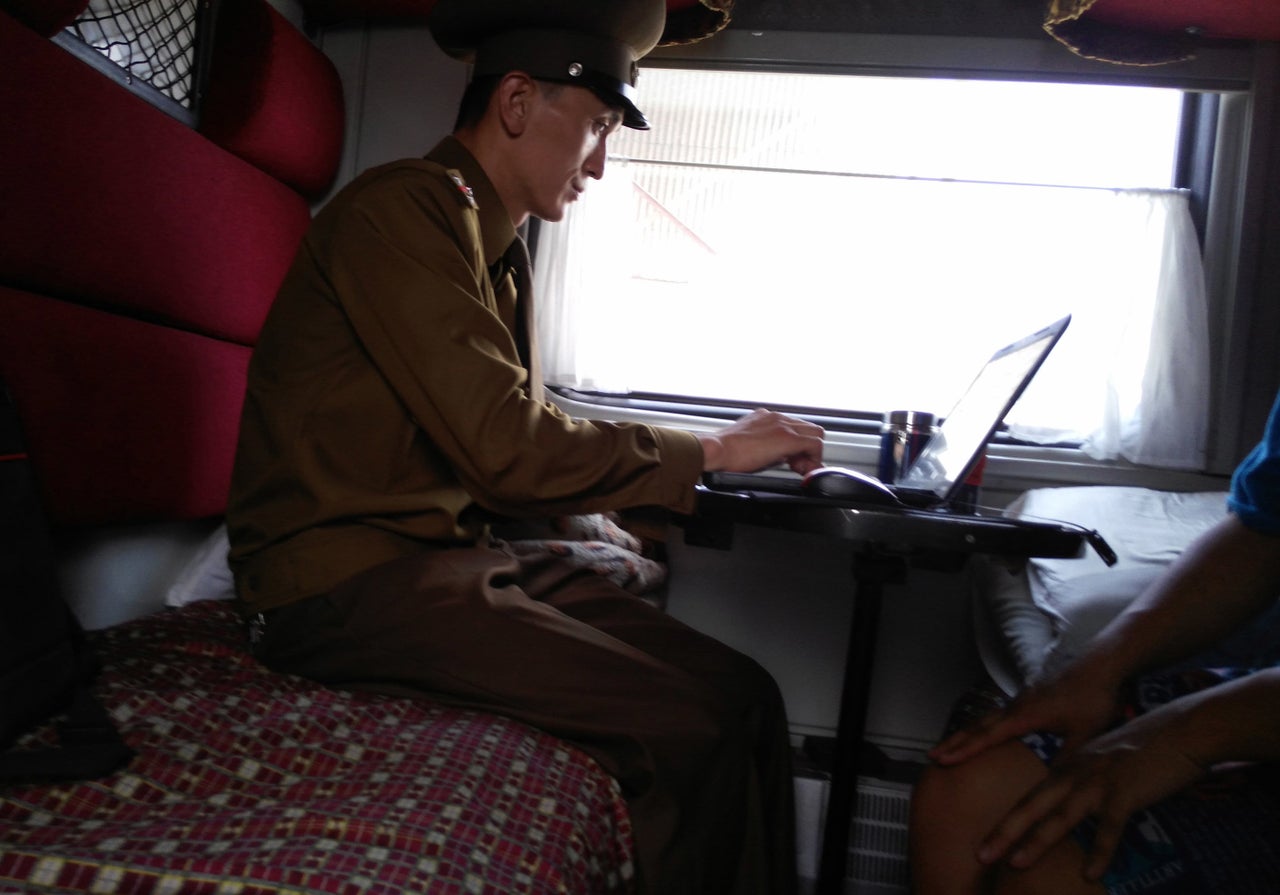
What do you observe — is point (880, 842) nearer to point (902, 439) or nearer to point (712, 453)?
point (902, 439)

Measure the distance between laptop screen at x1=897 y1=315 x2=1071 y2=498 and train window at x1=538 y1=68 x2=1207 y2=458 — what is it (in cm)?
63

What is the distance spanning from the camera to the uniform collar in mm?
1351

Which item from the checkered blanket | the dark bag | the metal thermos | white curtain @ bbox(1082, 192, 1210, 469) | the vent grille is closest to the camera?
the checkered blanket

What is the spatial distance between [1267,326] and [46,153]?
225 centimetres

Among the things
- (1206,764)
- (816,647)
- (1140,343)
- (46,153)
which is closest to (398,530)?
(46,153)

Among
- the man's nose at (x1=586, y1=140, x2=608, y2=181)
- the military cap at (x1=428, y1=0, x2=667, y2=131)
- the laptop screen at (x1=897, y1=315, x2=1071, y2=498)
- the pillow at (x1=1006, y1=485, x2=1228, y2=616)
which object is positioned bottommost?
the pillow at (x1=1006, y1=485, x2=1228, y2=616)

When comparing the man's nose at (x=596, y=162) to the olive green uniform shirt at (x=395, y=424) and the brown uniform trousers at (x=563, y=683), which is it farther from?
→ the brown uniform trousers at (x=563, y=683)

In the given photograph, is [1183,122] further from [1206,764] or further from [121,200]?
[121,200]

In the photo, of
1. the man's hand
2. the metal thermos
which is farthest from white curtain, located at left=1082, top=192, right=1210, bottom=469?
the man's hand

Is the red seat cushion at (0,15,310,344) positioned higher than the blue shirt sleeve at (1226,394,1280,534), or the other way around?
the red seat cushion at (0,15,310,344)

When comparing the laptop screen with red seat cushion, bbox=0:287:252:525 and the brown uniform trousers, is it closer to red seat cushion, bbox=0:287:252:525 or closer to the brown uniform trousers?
the brown uniform trousers

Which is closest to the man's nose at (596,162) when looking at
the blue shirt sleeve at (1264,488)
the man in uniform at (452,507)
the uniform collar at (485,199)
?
the uniform collar at (485,199)

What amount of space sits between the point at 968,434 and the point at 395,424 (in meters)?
0.77

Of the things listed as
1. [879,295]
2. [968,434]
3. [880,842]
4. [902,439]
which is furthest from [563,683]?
[879,295]
